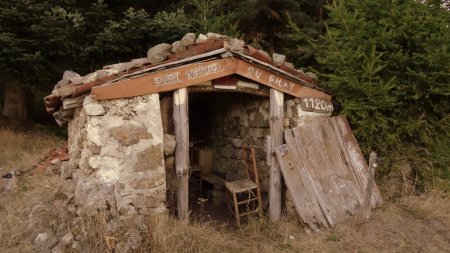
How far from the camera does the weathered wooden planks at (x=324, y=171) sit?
16.4 feet

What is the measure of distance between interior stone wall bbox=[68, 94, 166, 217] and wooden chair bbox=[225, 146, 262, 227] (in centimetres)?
154

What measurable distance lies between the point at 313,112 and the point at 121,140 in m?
3.01

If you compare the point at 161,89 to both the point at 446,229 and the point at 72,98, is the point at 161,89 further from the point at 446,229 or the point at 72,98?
the point at 446,229

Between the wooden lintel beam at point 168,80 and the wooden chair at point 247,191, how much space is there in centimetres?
158

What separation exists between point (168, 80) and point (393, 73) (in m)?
3.48

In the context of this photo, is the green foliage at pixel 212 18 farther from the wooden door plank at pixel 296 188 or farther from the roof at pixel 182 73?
the wooden door plank at pixel 296 188

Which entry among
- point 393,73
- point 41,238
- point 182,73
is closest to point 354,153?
point 393,73

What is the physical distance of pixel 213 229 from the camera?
469 cm

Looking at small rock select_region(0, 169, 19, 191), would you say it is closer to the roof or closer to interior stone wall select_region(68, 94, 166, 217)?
the roof

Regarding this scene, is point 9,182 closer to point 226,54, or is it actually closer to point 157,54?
point 157,54

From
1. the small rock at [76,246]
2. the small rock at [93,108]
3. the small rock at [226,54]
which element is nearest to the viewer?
the small rock at [76,246]

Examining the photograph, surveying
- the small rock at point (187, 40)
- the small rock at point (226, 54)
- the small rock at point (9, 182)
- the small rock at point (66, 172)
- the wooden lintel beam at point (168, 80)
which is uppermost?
the small rock at point (187, 40)

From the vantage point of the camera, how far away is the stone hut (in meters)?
4.23

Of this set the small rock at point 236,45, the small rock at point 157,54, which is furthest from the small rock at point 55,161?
the small rock at point 236,45
